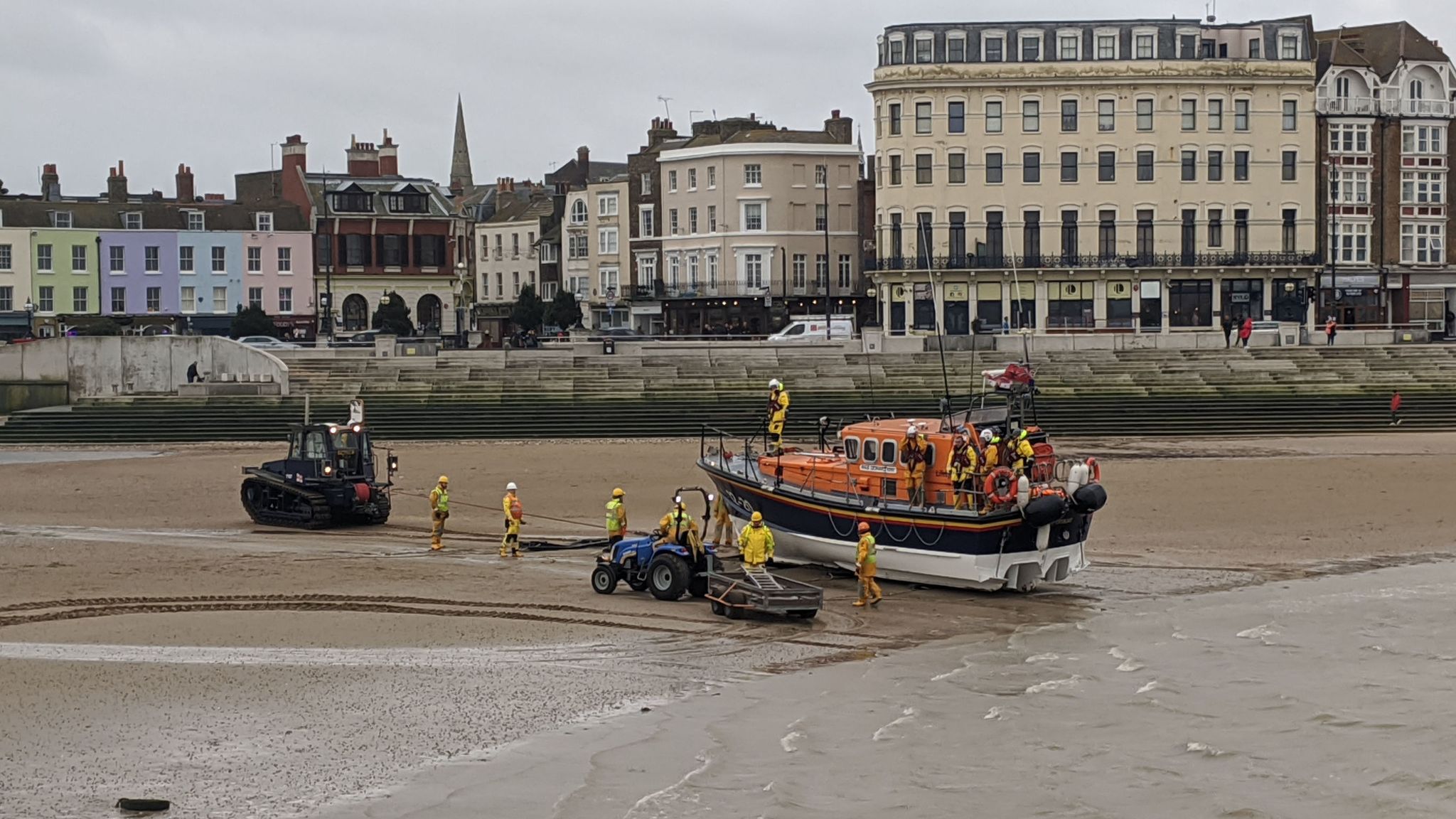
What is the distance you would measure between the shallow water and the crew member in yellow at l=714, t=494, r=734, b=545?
7.92m

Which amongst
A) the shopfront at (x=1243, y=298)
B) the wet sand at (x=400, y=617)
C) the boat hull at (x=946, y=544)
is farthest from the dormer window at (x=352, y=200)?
the boat hull at (x=946, y=544)

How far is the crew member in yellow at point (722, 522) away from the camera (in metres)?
27.3

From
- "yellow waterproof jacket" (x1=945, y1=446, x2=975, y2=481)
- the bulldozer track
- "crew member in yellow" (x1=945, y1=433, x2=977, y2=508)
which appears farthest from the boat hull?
the bulldozer track

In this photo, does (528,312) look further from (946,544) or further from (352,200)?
(946,544)

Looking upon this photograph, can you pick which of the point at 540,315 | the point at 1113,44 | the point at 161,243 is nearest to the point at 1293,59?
the point at 1113,44

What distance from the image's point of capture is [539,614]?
21.0 meters

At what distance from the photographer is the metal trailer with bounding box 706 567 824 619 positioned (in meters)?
20.7

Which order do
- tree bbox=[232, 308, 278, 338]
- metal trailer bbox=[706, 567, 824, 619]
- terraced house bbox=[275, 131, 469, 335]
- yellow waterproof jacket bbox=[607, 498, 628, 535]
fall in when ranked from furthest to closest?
1. terraced house bbox=[275, 131, 469, 335]
2. tree bbox=[232, 308, 278, 338]
3. yellow waterproof jacket bbox=[607, 498, 628, 535]
4. metal trailer bbox=[706, 567, 824, 619]

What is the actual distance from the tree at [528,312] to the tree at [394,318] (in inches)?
179

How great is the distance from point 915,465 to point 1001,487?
1258 millimetres

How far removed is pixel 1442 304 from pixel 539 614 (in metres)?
54.0

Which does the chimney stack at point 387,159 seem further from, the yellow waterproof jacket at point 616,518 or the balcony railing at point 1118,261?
the yellow waterproof jacket at point 616,518

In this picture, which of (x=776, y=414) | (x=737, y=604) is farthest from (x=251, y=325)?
(x=737, y=604)

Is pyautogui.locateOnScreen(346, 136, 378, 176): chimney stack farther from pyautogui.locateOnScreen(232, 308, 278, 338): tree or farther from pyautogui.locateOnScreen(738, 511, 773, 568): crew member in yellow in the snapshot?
pyautogui.locateOnScreen(738, 511, 773, 568): crew member in yellow
